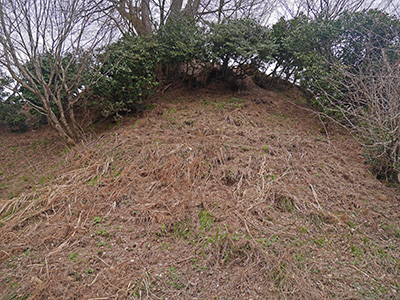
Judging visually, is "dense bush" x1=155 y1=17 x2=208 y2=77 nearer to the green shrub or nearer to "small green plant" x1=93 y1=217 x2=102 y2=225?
the green shrub

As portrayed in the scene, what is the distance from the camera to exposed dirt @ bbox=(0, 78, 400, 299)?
274cm

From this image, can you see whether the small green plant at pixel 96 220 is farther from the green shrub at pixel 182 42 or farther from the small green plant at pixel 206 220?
the green shrub at pixel 182 42

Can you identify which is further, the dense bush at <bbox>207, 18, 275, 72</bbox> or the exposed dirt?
the dense bush at <bbox>207, 18, 275, 72</bbox>

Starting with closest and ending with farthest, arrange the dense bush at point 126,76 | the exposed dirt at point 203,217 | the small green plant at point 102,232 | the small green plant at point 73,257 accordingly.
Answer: the exposed dirt at point 203,217, the small green plant at point 73,257, the small green plant at point 102,232, the dense bush at point 126,76

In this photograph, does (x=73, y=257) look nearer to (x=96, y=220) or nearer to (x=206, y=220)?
(x=96, y=220)

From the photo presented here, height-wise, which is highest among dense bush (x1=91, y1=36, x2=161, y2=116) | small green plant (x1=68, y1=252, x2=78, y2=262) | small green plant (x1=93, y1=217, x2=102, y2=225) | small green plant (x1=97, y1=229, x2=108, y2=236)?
dense bush (x1=91, y1=36, x2=161, y2=116)

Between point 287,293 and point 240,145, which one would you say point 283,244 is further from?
point 240,145

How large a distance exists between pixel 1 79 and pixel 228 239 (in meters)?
6.63

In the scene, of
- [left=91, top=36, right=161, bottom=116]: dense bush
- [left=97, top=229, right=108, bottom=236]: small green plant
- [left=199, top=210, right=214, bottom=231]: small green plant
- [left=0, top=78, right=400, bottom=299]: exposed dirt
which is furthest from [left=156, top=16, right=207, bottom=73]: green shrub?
[left=97, top=229, right=108, bottom=236]: small green plant

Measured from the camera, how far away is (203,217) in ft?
11.9

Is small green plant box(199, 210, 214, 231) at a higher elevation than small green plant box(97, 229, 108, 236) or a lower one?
lower

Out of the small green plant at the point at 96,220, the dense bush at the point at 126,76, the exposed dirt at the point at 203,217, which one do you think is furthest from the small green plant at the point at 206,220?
the dense bush at the point at 126,76

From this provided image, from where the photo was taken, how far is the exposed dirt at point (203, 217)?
274 centimetres

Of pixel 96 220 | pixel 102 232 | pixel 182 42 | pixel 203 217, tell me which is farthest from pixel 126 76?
pixel 203 217
